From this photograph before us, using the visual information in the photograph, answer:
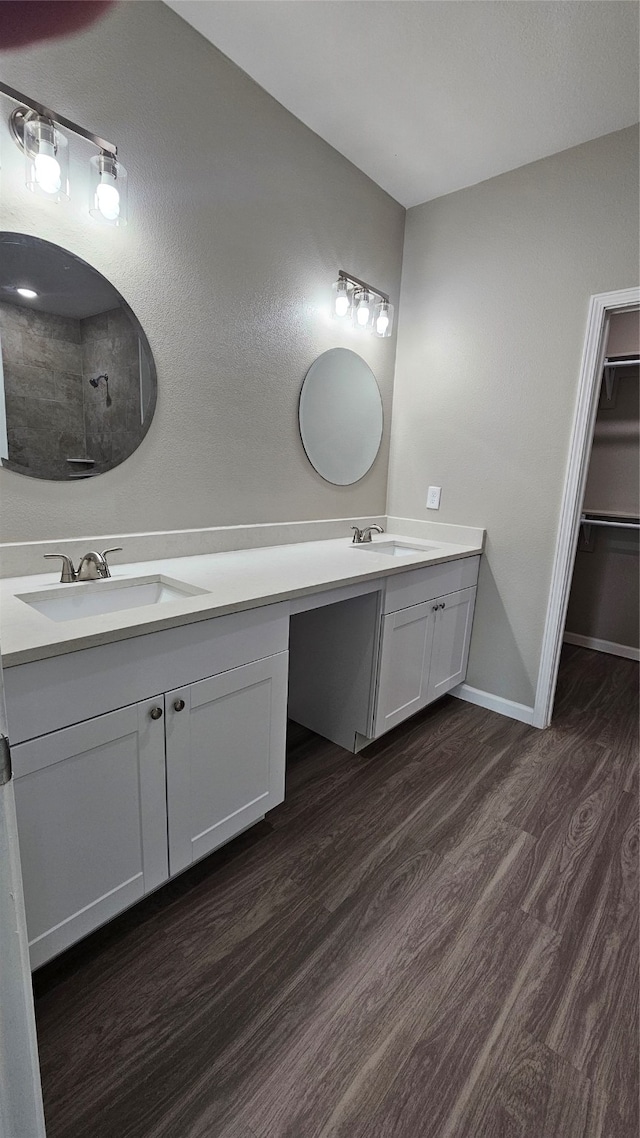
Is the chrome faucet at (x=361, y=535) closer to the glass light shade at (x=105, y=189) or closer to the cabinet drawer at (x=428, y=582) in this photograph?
the cabinet drawer at (x=428, y=582)

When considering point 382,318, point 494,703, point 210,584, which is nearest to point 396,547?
point 494,703

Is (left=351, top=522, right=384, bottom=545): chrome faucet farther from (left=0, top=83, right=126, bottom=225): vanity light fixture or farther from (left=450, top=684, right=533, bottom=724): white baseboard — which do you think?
(left=0, top=83, right=126, bottom=225): vanity light fixture

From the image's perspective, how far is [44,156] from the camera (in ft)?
4.10

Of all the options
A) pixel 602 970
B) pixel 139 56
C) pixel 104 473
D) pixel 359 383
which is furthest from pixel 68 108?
pixel 602 970

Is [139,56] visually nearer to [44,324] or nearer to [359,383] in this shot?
[44,324]

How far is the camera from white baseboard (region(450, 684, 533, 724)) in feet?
7.97

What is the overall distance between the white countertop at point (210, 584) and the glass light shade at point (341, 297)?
103 centimetres

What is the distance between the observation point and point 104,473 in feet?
5.19

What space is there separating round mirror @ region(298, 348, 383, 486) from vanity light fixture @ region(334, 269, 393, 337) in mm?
153

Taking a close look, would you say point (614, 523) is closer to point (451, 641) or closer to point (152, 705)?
point (451, 641)

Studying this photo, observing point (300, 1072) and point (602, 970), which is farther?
point (602, 970)

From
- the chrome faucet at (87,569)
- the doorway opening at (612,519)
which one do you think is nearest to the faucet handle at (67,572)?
the chrome faucet at (87,569)

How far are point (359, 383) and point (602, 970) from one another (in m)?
2.34

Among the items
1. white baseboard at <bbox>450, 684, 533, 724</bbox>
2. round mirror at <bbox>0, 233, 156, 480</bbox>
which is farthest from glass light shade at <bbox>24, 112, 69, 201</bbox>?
white baseboard at <bbox>450, 684, 533, 724</bbox>
